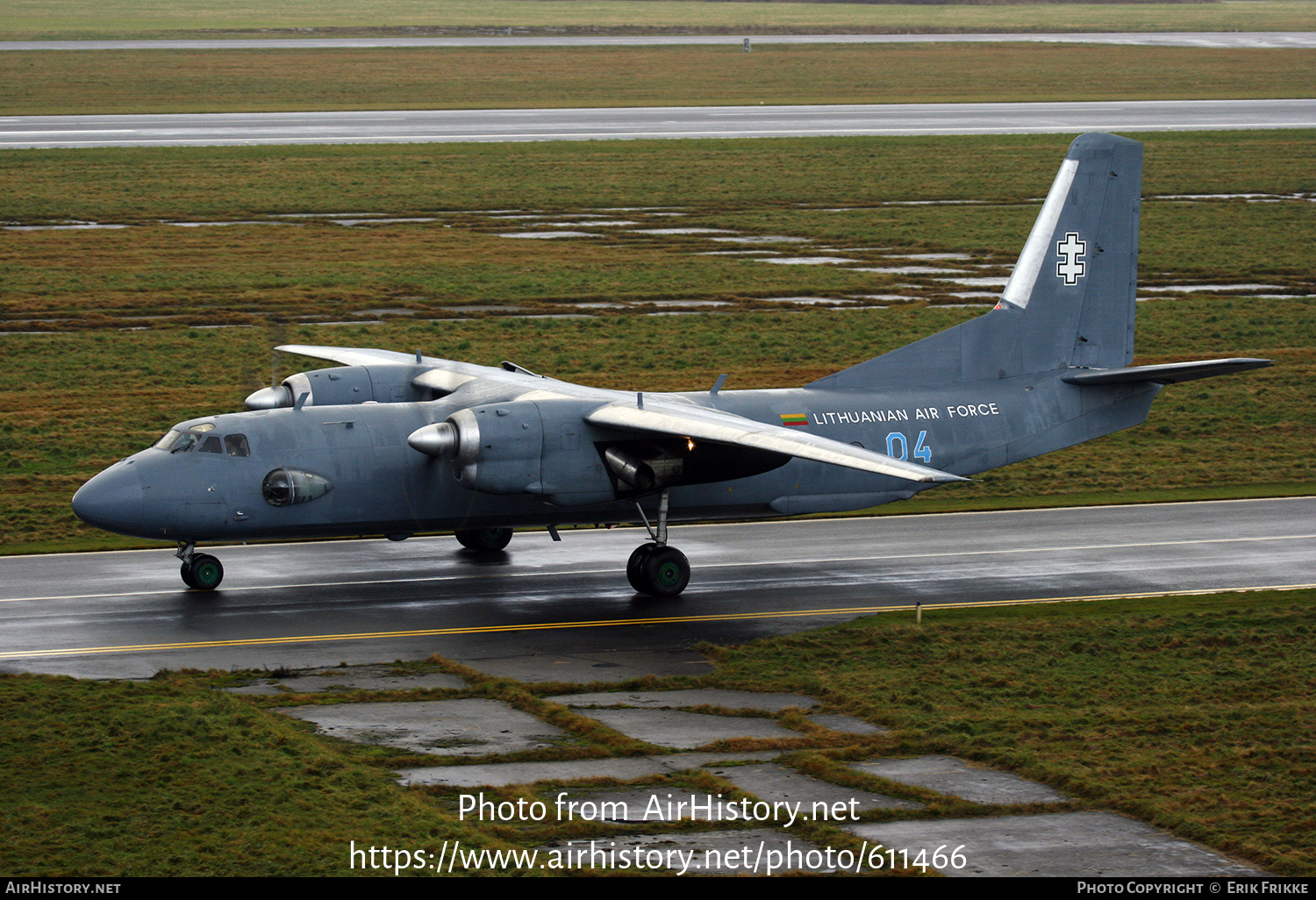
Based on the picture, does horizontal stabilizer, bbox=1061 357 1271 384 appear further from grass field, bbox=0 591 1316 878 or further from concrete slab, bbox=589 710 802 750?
concrete slab, bbox=589 710 802 750

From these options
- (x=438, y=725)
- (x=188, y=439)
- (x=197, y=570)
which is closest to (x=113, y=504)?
(x=188, y=439)

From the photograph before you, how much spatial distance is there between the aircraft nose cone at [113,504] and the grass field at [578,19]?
135 meters

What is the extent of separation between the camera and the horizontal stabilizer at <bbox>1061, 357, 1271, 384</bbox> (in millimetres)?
27311

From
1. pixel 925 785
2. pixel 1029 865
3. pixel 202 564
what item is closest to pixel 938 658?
pixel 925 785

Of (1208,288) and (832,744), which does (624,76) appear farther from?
(832,744)

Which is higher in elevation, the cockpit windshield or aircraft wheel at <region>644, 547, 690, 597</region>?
the cockpit windshield

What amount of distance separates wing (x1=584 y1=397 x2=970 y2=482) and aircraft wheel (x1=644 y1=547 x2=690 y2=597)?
2.49 metres

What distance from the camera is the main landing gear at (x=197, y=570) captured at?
2614 centimetres

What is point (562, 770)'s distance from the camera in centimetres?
1734

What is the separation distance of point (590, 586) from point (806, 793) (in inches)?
439

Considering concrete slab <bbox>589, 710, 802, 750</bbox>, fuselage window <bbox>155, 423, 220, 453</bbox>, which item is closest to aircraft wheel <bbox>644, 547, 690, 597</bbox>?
concrete slab <bbox>589, 710, 802, 750</bbox>

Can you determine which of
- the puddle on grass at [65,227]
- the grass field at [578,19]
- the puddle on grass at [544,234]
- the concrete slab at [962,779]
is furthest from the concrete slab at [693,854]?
the grass field at [578,19]

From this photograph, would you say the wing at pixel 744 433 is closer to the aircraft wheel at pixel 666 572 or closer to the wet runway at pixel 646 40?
the aircraft wheel at pixel 666 572

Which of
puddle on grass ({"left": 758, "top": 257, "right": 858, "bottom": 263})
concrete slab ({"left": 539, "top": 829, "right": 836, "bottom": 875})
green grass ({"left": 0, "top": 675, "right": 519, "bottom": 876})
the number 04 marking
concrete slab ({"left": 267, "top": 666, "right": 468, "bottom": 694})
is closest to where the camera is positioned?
concrete slab ({"left": 539, "top": 829, "right": 836, "bottom": 875})
